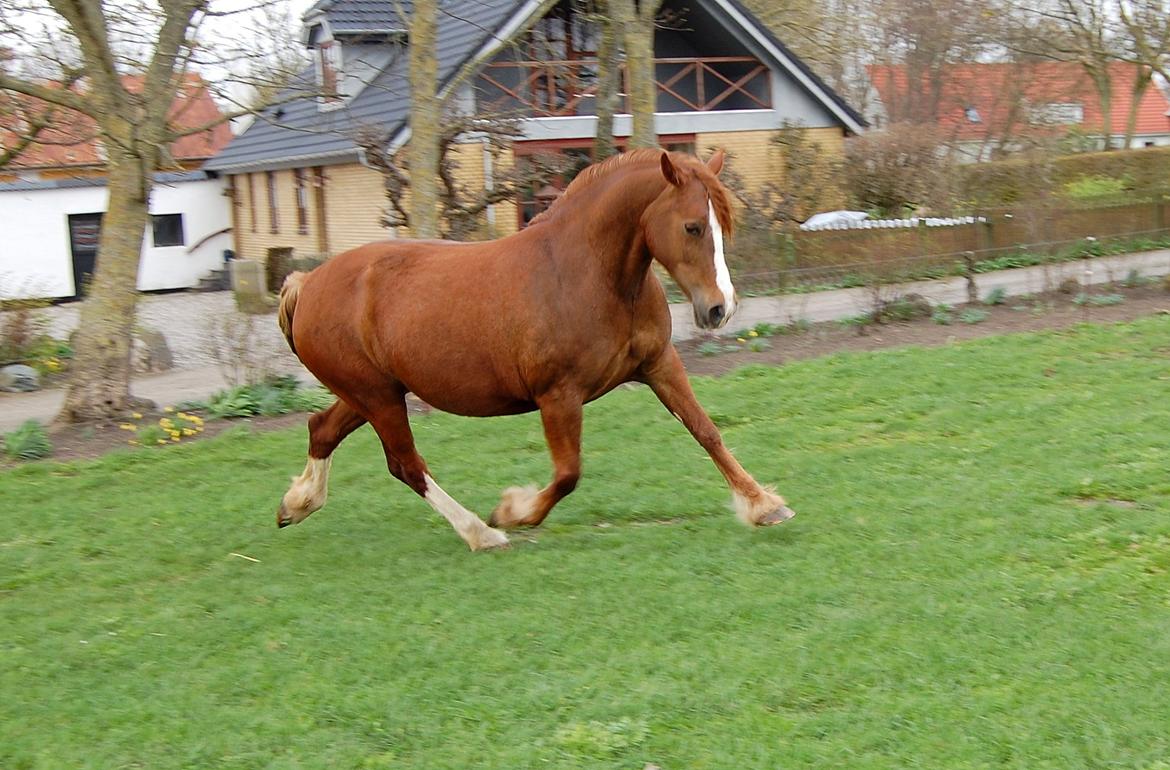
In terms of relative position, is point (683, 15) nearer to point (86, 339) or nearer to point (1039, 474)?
point (86, 339)

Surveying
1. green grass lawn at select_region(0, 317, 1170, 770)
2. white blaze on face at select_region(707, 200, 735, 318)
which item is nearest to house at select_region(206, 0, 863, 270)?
green grass lawn at select_region(0, 317, 1170, 770)

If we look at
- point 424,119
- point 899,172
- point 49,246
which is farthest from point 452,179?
point 49,246

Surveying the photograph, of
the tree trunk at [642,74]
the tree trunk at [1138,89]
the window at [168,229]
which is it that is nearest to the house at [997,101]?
the tree trunk at [1138,89]

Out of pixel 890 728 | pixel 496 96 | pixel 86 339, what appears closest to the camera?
pixel 890 728

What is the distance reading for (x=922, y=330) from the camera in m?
12.6

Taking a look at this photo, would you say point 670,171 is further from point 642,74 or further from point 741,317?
point 741,317

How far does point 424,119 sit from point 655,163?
18.9 ft

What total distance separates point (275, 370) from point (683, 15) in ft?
55.4

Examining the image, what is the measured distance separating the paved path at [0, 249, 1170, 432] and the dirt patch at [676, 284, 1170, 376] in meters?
0.41

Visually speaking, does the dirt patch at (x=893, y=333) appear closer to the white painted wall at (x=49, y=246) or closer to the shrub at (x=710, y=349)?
the shrub at (x=710, y=349)

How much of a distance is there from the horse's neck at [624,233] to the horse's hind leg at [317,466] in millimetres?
1774

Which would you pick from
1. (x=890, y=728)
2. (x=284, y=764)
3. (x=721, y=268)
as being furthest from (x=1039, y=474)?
(x=284, y=764)

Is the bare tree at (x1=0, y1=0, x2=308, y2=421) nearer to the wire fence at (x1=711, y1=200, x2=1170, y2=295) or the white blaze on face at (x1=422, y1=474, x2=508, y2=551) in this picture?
the white blaze on face at (x1=422, y1=474, x2=508, y2=551)

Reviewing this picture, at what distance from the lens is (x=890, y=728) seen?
3.70 meters
